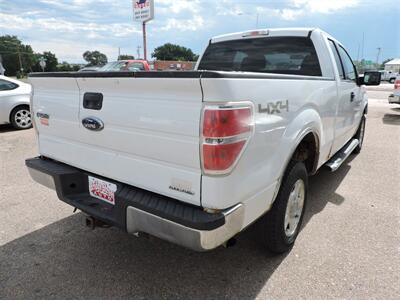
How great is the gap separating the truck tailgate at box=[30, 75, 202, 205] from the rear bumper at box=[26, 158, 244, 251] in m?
0.07

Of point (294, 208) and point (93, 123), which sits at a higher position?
point (93, 123)

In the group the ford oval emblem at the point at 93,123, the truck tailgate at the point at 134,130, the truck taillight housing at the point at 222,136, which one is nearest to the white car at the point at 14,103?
the truck tailgate at the point at 134,130

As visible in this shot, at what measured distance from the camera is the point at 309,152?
3.24 m

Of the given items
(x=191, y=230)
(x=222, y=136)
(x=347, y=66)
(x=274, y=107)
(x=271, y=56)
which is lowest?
(x=191, y=230)

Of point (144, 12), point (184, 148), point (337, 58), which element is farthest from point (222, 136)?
point (144, 12)

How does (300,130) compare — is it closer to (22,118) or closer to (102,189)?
(102,189)

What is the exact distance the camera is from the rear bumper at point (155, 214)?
1902 mm

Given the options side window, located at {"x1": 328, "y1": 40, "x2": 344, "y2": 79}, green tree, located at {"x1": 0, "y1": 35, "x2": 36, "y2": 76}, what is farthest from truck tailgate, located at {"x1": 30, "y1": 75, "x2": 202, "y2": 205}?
green tree, located at {"x1": 0, "y1": 35, "x2": 36, "y2": 76}

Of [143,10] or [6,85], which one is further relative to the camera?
[143,10]

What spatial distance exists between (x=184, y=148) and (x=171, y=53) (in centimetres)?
9175

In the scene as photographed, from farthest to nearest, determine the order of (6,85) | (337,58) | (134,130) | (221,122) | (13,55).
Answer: (13,55), (6,85), (337,58), (134,130), (221,122)

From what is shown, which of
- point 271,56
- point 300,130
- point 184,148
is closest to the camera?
point 184,148

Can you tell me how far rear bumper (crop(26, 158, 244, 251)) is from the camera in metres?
1.90

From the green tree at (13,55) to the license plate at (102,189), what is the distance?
95.4m
